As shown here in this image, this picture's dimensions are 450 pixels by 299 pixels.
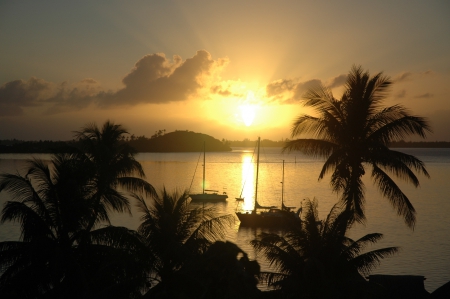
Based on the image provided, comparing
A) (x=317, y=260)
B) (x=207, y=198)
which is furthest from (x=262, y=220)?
(x=317, y=260)

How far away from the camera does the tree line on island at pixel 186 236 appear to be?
1428 centimetres

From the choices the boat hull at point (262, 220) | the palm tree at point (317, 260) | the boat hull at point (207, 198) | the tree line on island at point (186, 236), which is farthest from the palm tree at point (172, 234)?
the boat hull at point (207, 198)

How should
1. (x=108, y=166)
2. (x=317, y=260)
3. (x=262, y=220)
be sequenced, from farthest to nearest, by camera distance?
1. (x=262, y=220)
2. (x=108, y=166)
3. (x=317, y=260)

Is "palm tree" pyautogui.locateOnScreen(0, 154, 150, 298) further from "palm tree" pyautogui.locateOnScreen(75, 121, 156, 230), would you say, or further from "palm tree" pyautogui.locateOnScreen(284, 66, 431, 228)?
"palm tree" pyautogui.locateOnScreen(284, 66, 431, 228)

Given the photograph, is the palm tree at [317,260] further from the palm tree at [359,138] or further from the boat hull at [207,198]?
the boat hull at [207,198]

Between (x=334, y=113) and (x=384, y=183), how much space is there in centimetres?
362

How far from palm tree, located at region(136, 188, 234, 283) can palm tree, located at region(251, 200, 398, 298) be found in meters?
2.18

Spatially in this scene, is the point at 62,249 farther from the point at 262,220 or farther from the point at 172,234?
the point at 262,220

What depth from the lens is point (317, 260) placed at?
1330 centimetres

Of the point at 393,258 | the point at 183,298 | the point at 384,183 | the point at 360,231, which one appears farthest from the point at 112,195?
the point at 360,231

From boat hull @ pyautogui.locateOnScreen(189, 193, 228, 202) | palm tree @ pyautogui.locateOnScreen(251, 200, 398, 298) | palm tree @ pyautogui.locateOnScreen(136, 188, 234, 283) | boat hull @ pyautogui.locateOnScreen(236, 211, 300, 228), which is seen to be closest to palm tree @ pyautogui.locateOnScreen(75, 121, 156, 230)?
palm tree @ pyautogui.locateOnScreen(136, 188, 234, 283)

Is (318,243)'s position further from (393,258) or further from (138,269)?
(393,258)

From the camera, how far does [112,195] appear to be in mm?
19625

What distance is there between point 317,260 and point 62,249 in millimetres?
9192
